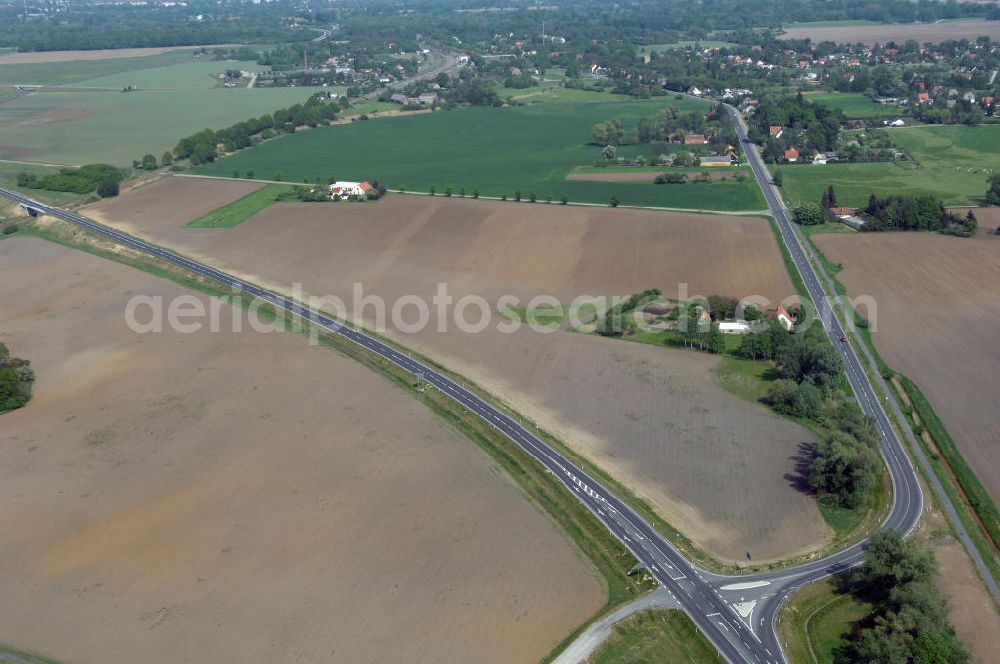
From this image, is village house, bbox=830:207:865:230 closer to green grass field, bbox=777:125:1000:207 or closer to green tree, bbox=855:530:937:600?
green grass field, bbox=777:125:1000:207

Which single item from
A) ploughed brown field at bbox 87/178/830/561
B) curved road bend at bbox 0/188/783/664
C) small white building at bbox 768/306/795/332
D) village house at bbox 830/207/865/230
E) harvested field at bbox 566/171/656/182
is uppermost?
village house at bbox 830/207/865/230

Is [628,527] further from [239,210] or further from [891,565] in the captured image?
[239,210]

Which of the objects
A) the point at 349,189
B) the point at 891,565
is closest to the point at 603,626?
the point at 891,565

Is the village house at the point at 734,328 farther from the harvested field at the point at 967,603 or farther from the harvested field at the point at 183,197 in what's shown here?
the harvested field at the point at 183,197

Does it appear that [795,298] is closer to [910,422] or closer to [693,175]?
[910,422]

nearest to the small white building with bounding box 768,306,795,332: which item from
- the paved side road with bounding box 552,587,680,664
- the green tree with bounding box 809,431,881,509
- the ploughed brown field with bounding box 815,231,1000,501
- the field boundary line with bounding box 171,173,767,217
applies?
the ploughed brown field with bounding box 815,231,1000,501

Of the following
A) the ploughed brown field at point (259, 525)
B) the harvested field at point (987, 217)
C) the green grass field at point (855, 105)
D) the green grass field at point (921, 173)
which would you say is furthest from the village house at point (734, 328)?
the green grass field at point (855, 105)
